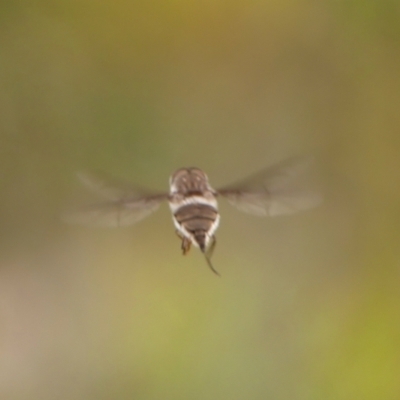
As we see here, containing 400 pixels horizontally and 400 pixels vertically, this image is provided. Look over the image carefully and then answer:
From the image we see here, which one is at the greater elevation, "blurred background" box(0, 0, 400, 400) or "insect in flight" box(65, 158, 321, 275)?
"blurred background" box(0, 0, 400, 400)

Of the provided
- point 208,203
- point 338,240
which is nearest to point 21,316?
point 208,203

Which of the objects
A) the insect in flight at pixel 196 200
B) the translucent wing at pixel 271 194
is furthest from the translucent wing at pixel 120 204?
the translucent wing at pixel 271 194

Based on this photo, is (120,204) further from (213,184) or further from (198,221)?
(213,184)

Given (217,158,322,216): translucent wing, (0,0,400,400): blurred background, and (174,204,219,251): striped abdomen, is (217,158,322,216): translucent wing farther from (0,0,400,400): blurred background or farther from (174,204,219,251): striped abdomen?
(0,0,400,400): blurred background

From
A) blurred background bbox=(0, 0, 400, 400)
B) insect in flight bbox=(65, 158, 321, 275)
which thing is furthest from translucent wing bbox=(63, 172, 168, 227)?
blurred background bbox=(0, 0, 400, 400)

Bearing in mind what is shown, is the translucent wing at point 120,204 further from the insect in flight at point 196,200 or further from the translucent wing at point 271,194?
the translucent wing at point 271,194

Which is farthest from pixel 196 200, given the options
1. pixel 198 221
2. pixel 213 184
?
pixel 213 184

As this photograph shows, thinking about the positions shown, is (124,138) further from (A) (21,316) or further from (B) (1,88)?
(A) (21,316)
